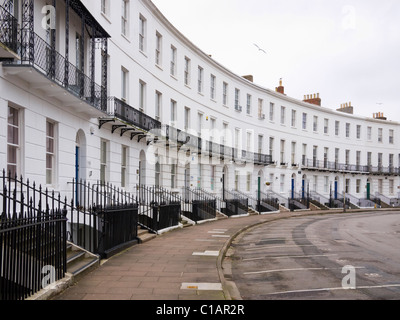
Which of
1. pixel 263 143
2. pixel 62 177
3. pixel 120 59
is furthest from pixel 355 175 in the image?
pixel 62 177

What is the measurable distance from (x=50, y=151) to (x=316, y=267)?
27.4 ft

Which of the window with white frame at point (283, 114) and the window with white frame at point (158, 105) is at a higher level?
the window with white frame at point (283, 114)

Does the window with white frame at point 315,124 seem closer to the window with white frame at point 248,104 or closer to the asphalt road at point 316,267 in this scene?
the window with white frame at point 248,104

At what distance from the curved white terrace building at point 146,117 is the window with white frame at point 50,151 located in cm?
3

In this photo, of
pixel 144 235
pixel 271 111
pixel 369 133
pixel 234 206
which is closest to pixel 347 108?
pixel 369 133

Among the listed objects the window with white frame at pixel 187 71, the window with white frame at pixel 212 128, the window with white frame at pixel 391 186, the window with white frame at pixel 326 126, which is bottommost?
the window with white frame at pixel 391 186

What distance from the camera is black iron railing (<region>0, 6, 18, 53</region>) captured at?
952cm

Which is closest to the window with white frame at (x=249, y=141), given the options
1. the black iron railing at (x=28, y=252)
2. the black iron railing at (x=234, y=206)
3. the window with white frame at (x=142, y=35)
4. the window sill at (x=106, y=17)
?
the black iron railing at (x=234, y=206)

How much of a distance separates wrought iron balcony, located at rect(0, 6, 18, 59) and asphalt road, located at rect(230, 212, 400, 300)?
7.05 metres

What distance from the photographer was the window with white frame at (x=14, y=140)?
10.7 m

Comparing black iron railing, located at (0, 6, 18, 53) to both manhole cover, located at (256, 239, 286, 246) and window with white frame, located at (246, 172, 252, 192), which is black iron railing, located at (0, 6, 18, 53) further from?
window with white frame, located at (246, 172, 252, 192)

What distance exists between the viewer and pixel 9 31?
9.66 m

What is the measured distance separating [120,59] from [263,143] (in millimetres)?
21777

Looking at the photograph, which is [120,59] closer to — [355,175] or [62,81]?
[62,81]
